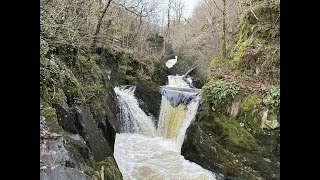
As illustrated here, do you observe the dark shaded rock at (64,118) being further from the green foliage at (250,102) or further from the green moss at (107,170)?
the green foliage at (250,102)

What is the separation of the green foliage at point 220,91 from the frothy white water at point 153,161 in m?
2.55

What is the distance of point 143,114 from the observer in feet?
48.7

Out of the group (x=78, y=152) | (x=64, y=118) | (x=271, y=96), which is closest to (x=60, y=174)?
(x=78, y=152)

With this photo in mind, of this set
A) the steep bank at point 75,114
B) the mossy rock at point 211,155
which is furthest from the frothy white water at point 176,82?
the mossy rock at point 211,155

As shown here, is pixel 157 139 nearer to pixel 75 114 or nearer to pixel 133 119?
pixel 133 119

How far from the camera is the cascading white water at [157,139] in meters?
9.05

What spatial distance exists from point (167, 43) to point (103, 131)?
22.8 metres

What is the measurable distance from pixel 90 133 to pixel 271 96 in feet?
18.3

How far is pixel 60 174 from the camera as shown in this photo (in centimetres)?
357

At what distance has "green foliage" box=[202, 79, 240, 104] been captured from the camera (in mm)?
9273

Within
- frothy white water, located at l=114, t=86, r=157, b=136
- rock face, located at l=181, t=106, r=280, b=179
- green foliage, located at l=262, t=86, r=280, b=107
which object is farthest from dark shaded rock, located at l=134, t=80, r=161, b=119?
green foliage, located at l=262, t=86, r=280, b=107
